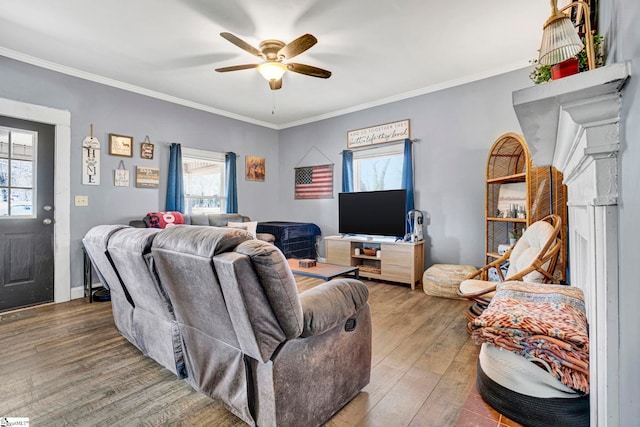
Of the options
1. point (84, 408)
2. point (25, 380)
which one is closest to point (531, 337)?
point (84, 408)

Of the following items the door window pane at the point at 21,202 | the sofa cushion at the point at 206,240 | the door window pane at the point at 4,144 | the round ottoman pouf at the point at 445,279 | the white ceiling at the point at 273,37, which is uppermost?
the white ceiling at the point at 273,37

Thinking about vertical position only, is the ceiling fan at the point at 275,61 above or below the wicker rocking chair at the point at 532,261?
above

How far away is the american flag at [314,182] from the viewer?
18.1 feet

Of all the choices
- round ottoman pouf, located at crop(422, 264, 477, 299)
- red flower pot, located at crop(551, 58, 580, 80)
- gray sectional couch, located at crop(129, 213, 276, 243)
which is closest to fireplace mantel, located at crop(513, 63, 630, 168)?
red flower pot, located at crop(551, 58, 580, 80)

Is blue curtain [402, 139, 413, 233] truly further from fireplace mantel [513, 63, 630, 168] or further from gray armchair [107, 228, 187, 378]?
gray armchair [107, 228, 187, 378]

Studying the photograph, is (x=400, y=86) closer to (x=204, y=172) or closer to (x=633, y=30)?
(x=204, y=172)

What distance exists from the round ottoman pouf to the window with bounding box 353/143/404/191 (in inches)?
57.0

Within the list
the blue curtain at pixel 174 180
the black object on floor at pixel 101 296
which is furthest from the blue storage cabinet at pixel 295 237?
the black object on floor at pixel 101 296

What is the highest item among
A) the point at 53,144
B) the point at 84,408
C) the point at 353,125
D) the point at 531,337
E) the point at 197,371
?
the point at 353,125

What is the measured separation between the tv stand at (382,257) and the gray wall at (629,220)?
3.31 m

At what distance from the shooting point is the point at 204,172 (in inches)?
204

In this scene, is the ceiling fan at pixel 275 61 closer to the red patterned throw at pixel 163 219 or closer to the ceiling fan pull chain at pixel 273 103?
the ceiling fan pull chain at pixel 273 103

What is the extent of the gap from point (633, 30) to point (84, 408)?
8.96 ft

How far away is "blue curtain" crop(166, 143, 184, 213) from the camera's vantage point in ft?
14.9
